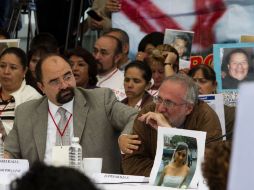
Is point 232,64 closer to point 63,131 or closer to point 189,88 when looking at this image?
point 189,88

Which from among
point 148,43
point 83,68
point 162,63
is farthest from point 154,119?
point 148,43

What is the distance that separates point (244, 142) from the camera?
1760 mm

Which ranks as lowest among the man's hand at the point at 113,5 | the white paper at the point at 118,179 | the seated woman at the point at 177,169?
the white paper at the point at 118,179

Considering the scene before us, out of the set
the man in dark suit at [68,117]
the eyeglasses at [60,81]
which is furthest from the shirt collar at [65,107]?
the eyeglasses at [60,81]

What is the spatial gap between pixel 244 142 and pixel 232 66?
4442 millimetres

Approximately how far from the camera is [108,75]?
739 cm

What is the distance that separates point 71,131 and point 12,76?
1487mm

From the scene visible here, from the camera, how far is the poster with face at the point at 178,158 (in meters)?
4.13

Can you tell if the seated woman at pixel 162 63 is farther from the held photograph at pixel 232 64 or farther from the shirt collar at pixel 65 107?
the shirt collar at pixel 65 107

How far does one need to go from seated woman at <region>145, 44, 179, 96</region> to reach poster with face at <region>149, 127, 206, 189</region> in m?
2.90

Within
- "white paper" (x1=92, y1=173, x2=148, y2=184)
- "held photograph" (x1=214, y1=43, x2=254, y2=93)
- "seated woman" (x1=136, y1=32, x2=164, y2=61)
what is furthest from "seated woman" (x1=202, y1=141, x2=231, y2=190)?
"seated woman" (x1=136, y1=32, x2=164, y2=61)

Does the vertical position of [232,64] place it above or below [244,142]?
above

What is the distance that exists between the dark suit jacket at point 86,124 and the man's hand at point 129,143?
1.23ft

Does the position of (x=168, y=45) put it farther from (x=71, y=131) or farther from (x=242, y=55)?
(x=71, y=131)
